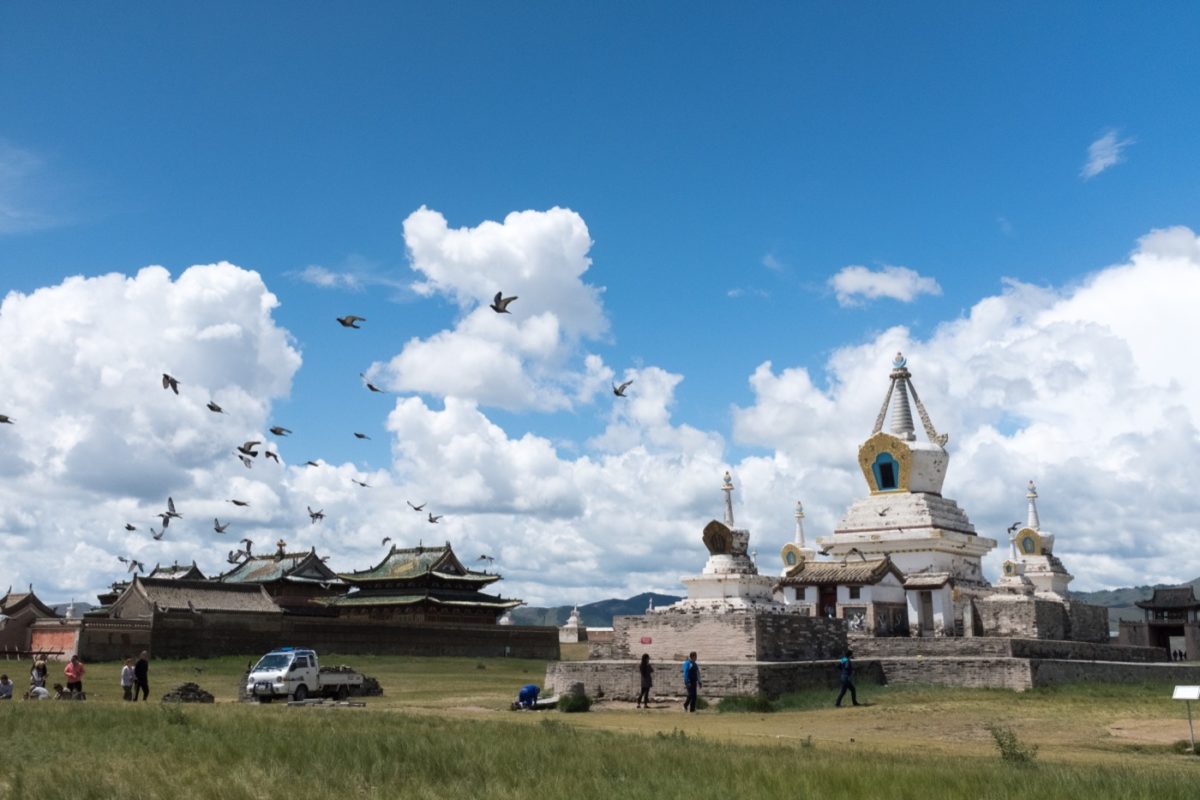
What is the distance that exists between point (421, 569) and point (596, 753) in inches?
2224

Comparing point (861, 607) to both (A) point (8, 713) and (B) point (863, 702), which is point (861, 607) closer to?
(B) point (863, 702)

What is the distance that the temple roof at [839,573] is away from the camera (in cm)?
4325

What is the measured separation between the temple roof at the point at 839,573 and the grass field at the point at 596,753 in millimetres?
13837

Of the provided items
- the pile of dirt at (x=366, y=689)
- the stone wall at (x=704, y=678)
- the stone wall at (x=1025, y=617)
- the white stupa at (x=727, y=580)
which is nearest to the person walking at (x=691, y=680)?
the stone wall at (x=704, y=678)

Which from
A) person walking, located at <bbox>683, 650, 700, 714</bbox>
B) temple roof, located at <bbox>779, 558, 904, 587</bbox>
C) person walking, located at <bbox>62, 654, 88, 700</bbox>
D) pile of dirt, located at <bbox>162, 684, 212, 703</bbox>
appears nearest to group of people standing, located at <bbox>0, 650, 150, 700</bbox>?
person walking, located at <bbox>62, 654, 88, 700</bbox>

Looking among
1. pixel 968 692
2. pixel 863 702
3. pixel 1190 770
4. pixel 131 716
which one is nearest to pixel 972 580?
pixel 968 692

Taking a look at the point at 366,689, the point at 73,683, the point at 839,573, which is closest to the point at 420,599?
the point at 839,573

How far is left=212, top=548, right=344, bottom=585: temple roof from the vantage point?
245 feet

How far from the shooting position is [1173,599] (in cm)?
6750

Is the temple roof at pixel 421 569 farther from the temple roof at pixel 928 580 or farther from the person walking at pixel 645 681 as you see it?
the person walking at pixel 645 681

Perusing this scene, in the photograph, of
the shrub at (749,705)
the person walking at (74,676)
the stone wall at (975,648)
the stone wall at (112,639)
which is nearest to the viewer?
the shrub at (749,705)

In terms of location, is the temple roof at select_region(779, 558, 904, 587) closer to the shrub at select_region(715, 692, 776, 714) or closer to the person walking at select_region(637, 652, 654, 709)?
the shrub at select_region(715, 692, 776, 714)

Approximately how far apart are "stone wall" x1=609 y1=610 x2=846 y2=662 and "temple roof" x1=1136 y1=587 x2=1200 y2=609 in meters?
42.7

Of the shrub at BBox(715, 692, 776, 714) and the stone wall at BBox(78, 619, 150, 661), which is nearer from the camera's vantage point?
the shrub at BBox(715, 692, 776, 714)
